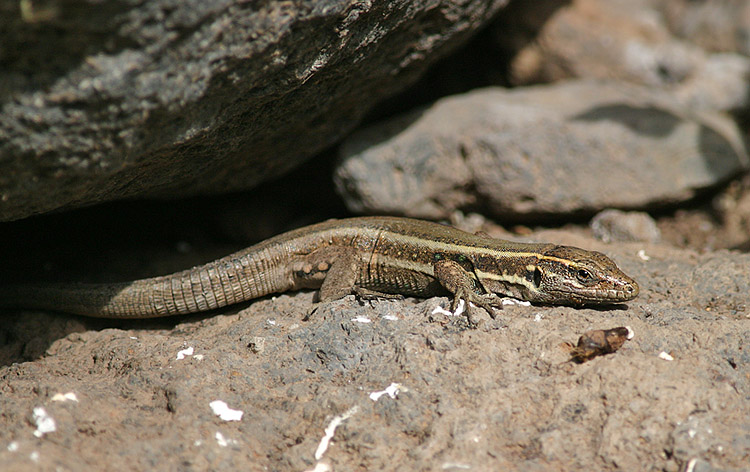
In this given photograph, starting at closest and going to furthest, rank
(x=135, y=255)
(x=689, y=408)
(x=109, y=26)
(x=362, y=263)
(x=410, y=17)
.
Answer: (x=109, y=26) < (x=689, y=408) < (x=410, y=17) < (x=362, y=263) < (x=135, y=255)

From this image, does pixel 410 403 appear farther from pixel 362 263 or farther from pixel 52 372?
pixel 52 372

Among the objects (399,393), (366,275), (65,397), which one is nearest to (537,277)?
(366,275)

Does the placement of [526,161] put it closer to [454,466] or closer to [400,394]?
[400,394]

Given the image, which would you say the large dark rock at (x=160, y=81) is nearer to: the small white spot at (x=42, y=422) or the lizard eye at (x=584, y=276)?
the small white spot at (x=42, y=422)

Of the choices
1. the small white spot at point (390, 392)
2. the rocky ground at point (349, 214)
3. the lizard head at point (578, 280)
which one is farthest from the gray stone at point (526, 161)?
the small white spot at point (390, 392)

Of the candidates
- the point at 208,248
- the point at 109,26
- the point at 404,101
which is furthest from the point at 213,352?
the point at 404,101
